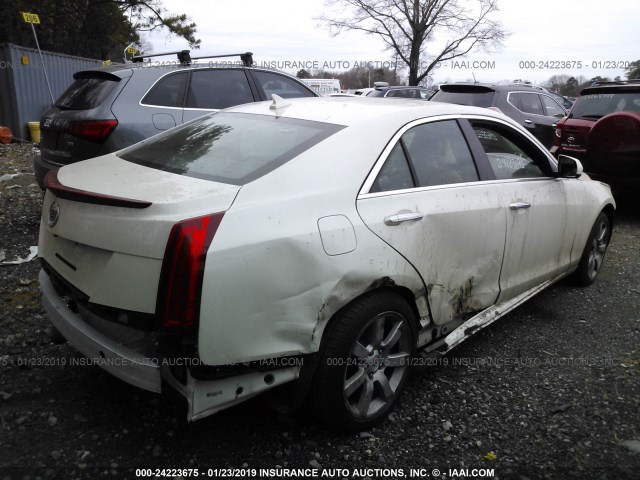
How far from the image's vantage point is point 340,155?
2559mm

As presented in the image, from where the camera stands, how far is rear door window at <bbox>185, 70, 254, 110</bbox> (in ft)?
18.5

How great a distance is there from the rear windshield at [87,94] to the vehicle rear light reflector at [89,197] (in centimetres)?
270

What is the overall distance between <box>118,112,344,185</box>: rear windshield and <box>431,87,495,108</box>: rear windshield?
21.1ft

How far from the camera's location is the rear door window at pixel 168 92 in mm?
5258

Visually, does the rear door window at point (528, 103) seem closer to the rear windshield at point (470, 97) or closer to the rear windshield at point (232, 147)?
the rear windshield at point (470, 97)

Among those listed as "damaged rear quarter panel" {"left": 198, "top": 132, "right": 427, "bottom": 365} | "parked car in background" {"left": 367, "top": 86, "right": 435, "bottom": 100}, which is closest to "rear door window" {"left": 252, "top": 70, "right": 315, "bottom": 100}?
"damaged rear quarter panel" {"left": 198, "top": 132, "right": 427, "bottom": 365}

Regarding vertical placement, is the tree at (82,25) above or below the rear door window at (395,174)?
above

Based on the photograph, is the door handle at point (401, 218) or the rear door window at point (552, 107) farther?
the rear door window at point (552, 107)

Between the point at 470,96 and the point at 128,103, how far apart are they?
5888 mm

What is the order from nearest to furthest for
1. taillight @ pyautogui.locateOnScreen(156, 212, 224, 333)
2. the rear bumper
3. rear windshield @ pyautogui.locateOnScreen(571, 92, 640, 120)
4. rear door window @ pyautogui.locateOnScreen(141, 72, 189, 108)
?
taillight @ pyautogui.locateOnScreen(156, 212, 224, 333), the rear bumper, rear door window @ pyautogui.locateOnScreen(141, 72, 189, 108), rear windshield @ pyautogui.locateOnScreen(571, 92, 640, 120)

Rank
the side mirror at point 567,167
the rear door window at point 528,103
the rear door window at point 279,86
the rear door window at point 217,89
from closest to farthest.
→ the side mirror at point 567,167 → the rear door window at point 217,89 → the rear door window at point 279,86 → the rear door window at point 528,103

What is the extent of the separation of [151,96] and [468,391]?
4.04 m

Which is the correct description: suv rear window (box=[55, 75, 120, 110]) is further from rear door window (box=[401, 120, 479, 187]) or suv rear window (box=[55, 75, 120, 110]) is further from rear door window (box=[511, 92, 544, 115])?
rear door window (box=[511, 92, 544, 115])

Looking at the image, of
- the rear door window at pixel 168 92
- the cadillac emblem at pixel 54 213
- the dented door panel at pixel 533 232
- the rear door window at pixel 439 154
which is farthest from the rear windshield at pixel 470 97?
the cadillac emblem at pixel 54 213
